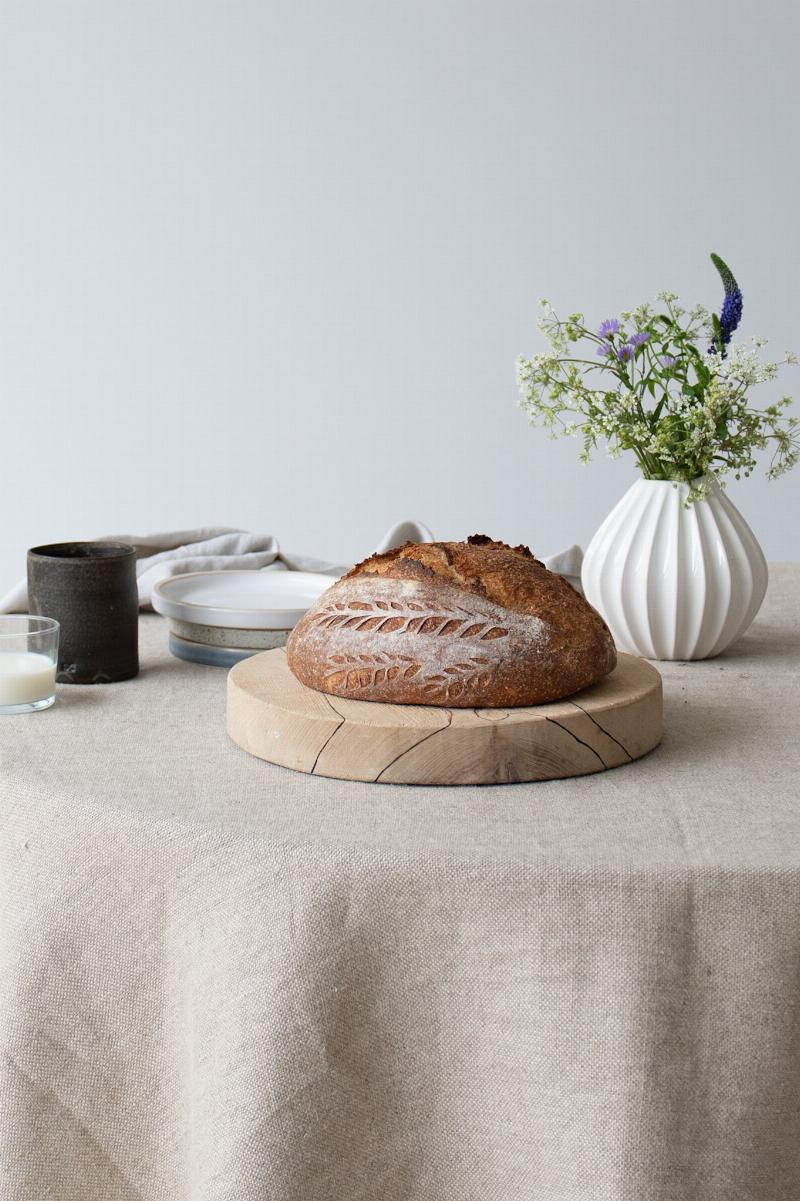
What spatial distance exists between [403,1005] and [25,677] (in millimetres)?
611

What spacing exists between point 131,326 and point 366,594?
13.0ft

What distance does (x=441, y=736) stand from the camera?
113 centimetres

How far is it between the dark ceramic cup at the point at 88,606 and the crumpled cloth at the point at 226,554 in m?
0.49

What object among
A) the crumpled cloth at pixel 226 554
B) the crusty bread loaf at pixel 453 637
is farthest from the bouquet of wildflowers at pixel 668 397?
the crumpled cloth at pixel 226 554

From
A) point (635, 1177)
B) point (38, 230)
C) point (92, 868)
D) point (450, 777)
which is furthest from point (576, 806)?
point (38, 230)

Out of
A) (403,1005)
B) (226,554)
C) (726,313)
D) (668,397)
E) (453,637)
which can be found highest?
(726,313)

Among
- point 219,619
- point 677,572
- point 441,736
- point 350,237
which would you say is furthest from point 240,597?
point 350,237

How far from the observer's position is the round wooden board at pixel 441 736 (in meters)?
1.13

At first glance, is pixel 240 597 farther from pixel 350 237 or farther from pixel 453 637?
pixel 350 237

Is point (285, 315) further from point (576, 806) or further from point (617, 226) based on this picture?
point (576, 806)

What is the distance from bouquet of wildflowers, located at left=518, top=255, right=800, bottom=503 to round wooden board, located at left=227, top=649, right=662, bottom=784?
1.54 ft

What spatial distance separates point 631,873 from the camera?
0.95 meters

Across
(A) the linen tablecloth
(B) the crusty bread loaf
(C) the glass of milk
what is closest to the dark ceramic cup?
(C) the glass of milk

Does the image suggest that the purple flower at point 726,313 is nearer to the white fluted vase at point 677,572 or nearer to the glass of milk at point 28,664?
the white fluted vase at point 677,572
